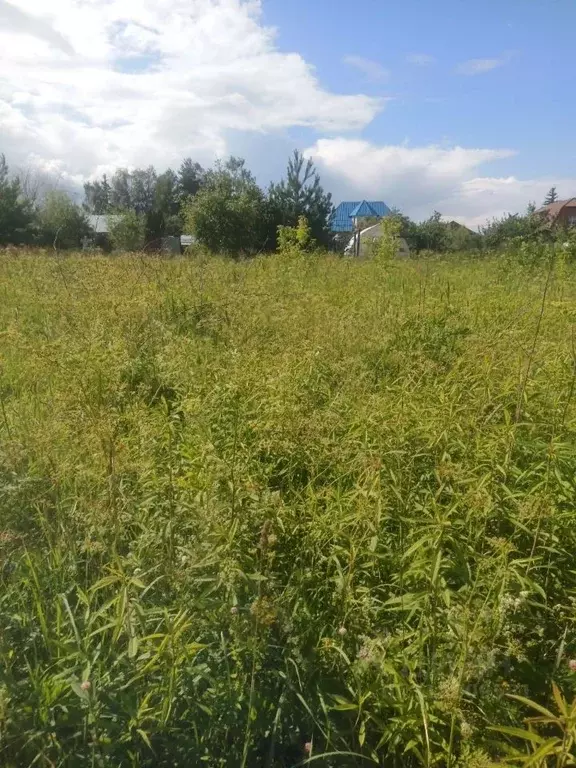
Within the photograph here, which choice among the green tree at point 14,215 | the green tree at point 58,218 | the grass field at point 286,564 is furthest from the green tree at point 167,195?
the grass field at point 286,564

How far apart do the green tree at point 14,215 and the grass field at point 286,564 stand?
28320mm

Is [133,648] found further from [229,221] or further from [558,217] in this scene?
[229,221]

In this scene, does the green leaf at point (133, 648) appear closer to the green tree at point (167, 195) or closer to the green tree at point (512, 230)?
the green tree at point (512, 230)

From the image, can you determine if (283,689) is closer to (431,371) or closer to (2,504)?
(2,504)

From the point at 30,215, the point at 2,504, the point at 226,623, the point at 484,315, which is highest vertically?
the point at 30,215

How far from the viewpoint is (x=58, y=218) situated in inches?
1000

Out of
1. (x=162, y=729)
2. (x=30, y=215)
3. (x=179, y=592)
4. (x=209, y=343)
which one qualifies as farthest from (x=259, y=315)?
(x=30, y=215)

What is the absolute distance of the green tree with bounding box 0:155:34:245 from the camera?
27.8 meters

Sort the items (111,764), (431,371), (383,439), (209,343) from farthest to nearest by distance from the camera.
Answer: (209,343) < (431,371) < (383,439) < (111,764)

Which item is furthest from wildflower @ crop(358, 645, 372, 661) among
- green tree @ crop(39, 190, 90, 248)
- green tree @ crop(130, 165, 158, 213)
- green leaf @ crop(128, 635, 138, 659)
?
green tree @ crop(130, 165, 158, 213)

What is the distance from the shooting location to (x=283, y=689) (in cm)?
157

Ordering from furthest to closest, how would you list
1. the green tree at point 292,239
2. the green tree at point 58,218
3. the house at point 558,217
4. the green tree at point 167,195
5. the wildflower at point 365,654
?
the green tree at point 167,195, the green tree at point 58,218, the green tree at point 292,239, the house at point 558,217, the wildflower at point 365,654

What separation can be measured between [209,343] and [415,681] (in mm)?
2924

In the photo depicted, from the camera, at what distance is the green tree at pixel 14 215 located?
27.8 metres
